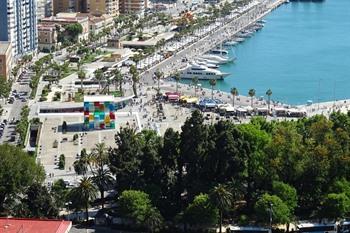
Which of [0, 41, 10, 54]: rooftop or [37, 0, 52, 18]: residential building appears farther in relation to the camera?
[37, 0, 52, 18]: residential building

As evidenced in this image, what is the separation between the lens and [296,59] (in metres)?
54.5

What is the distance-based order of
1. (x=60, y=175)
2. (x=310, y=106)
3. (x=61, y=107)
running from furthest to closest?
(x=310, y=106)
(x=61, y=107)
(x=60, y=175)

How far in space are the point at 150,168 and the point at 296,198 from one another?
4.56 metres

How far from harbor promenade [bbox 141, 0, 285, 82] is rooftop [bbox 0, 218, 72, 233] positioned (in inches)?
996

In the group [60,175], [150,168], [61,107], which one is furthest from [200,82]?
[150,168]

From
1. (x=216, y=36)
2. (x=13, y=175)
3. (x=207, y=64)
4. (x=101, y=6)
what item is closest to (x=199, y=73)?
(x=207, y=64)

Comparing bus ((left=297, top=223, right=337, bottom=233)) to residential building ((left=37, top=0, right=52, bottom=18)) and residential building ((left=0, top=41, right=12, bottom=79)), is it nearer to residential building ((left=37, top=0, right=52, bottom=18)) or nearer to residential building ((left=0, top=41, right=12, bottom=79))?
residential building ((left=0, top=41, right=12, bottom=79))

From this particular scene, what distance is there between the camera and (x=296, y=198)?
2314 cm

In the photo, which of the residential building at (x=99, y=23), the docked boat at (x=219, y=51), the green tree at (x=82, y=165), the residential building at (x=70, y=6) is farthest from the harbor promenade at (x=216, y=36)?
the green tree at (x=82, y=165)

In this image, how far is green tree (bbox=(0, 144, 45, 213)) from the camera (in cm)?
2325

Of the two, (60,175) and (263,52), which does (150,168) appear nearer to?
(60,175)

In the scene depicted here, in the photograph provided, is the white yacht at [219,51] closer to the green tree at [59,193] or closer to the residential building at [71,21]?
the residential building at [71,21]

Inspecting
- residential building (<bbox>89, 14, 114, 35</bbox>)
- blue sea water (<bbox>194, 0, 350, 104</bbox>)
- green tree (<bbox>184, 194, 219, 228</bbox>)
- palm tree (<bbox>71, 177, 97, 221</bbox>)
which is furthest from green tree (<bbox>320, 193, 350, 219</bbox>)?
residential building (<bbox>89, 14, 114, 35</bbox>)

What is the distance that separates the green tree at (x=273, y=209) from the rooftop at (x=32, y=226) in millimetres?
5838
